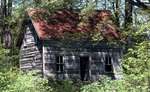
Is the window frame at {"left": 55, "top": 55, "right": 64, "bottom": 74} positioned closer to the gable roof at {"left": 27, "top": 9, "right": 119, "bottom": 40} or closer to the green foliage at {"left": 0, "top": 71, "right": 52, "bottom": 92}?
the gable roof at {"left": 27, "top": 9, "right": 119, "bottom": 40}

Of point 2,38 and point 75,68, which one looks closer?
point 75,68

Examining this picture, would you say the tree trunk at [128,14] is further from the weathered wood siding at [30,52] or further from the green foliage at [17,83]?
the green foliage at [17,83]

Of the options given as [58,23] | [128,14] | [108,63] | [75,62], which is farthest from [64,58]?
[128,14]

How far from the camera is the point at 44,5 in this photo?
30.3 m

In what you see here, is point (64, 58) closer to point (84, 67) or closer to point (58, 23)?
point (84, 67)

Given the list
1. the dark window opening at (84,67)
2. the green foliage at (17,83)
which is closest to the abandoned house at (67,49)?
the dark window opening at (84,67)

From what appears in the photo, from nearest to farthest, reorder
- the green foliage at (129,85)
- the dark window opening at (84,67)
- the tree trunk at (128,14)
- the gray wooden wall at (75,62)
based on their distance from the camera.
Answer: the green foliage at (129,85) < the gray wooden wall at (75,62) < the tree trunk at (128,14) < the dark window opening at (84,67)

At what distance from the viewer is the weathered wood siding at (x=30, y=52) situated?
→ 115ft

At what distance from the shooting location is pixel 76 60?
3500 cm

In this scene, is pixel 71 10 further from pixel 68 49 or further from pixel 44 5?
pixel 44 5

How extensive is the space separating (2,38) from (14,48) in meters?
5.21

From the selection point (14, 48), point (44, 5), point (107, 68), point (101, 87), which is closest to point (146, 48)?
point (101, 87)

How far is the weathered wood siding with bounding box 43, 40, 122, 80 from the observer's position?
34.0m

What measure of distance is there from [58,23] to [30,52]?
357cm
